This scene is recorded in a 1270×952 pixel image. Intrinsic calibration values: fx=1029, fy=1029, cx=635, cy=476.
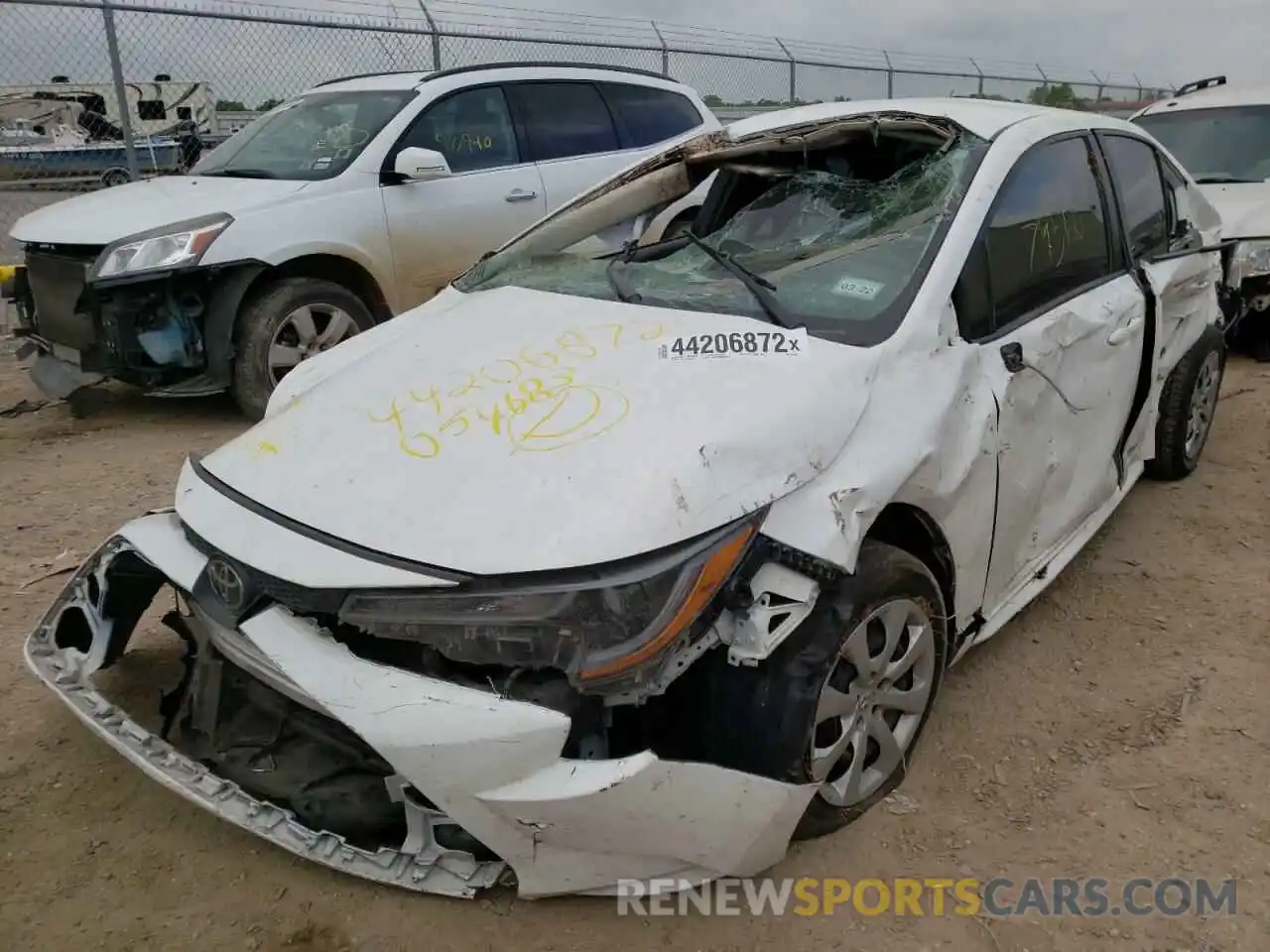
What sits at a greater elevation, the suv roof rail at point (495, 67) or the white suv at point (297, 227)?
the suv roof rail at point (495, 67)

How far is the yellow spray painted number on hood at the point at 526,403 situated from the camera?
238 centimetres

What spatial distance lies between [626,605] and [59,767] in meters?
1.74

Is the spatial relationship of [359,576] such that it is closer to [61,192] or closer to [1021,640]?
[1021,640]

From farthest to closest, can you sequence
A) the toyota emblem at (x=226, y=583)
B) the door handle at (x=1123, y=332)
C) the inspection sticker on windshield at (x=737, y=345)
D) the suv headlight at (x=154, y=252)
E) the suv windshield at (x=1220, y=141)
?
the suv windshield at (x=1220, y=141), the suv headlight at (x=154, y=252), the door handle at (x=1123, y=332), the inspection sticker on windshield at (x=737, y=345), the toyota emblem at (x=226, y=583)

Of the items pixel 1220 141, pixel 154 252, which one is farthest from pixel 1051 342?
pixel 1220 141

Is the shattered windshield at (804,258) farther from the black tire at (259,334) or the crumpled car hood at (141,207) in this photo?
the crumpled car hood at (141,207)

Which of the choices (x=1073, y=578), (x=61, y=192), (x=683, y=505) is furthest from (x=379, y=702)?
(x=61, y=192)

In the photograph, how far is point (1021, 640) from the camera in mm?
3432

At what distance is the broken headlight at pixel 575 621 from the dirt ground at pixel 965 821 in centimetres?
64

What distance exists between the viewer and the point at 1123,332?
3.46 metres

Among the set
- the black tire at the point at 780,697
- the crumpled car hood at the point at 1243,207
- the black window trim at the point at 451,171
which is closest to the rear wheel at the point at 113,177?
the black window trim at the point at 451,171

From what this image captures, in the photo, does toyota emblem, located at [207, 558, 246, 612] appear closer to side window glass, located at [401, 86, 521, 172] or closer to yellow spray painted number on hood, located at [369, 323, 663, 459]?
yellow spray painted number on hood, located at [369, 323, 663, 459]

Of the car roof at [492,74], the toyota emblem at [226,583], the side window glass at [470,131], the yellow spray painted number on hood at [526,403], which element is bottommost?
the toyota emblem at [226,583]

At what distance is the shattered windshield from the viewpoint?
2732 mm
